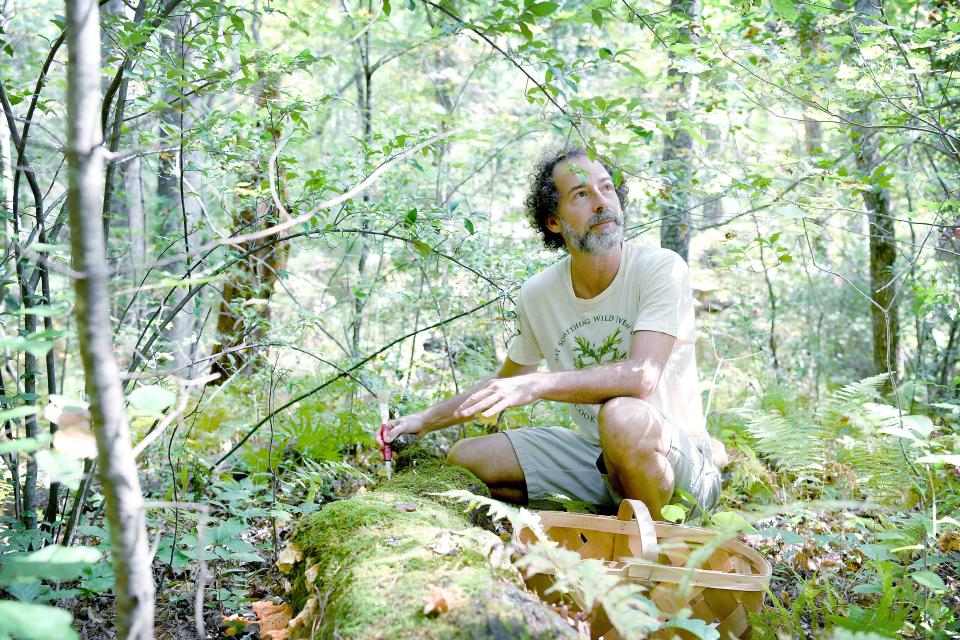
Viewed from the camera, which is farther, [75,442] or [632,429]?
[632,429]

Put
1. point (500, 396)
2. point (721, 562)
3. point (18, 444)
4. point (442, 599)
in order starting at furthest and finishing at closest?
1. point (500, 396)
2. point (721, 562)
3. point (442, 599)
4. point (18, 444)

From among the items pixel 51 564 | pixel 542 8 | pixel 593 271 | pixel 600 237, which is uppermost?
pixel 542 8

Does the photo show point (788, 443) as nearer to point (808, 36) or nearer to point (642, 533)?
point (642, 533)

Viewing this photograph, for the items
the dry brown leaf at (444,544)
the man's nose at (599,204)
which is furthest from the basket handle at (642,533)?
the man's nose at (599,204)

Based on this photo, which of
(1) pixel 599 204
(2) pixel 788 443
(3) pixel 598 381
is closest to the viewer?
(3) pixel 598 381

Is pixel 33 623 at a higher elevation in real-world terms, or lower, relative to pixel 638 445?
higher

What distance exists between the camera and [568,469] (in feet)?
10.6

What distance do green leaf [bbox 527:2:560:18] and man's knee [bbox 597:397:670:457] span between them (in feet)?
5.07

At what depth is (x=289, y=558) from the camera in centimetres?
215

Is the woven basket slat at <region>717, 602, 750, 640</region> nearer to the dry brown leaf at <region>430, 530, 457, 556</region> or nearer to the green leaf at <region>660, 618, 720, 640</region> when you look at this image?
the green leaf at <region>660, 618, 720, 640</region>

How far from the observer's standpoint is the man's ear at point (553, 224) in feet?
12.0

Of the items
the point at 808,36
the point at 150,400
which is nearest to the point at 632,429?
the point at 150,400

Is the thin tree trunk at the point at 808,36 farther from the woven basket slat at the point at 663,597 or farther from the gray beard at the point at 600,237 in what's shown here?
the woven basket slat at the point at 663,597

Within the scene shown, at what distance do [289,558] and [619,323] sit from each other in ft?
6.06
